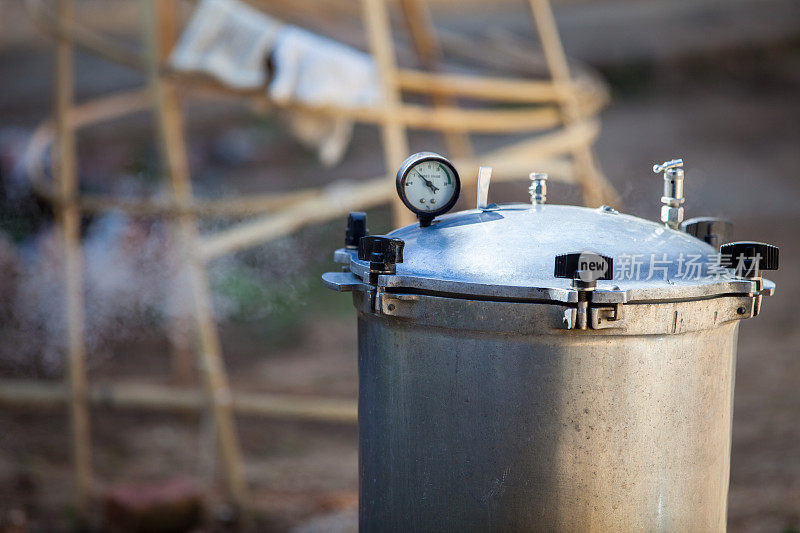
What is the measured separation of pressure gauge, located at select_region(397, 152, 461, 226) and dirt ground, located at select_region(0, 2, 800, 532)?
1.18m

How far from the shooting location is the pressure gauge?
2172mm

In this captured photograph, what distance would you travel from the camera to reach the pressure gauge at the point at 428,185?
2.17 m

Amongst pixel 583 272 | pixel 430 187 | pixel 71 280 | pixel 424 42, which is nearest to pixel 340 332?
pixel 424 42

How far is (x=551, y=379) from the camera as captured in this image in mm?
1895

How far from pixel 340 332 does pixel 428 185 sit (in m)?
6.05

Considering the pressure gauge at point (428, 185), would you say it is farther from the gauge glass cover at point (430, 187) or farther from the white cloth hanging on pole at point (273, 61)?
the white cloth hanging on pole at point (273, 61)

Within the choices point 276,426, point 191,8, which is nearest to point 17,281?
point 276,426

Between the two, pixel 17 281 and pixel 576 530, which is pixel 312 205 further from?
pixel 17 281

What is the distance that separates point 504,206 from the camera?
232cm

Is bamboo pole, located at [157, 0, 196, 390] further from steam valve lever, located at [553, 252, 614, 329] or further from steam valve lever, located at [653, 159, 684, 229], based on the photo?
steam valve lever, located at [553, 252, 614, 329]

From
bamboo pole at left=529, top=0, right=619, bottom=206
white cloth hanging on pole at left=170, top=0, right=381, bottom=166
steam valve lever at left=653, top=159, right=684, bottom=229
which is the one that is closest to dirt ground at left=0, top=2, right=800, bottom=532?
bamboo pole at left=529, top=0, right=619, bottom=206

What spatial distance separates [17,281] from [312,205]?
3.61 metres

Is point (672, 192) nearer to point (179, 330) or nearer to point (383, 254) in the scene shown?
point (383, 254)

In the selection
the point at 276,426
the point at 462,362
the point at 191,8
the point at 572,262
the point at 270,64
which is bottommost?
the point at 276,426
